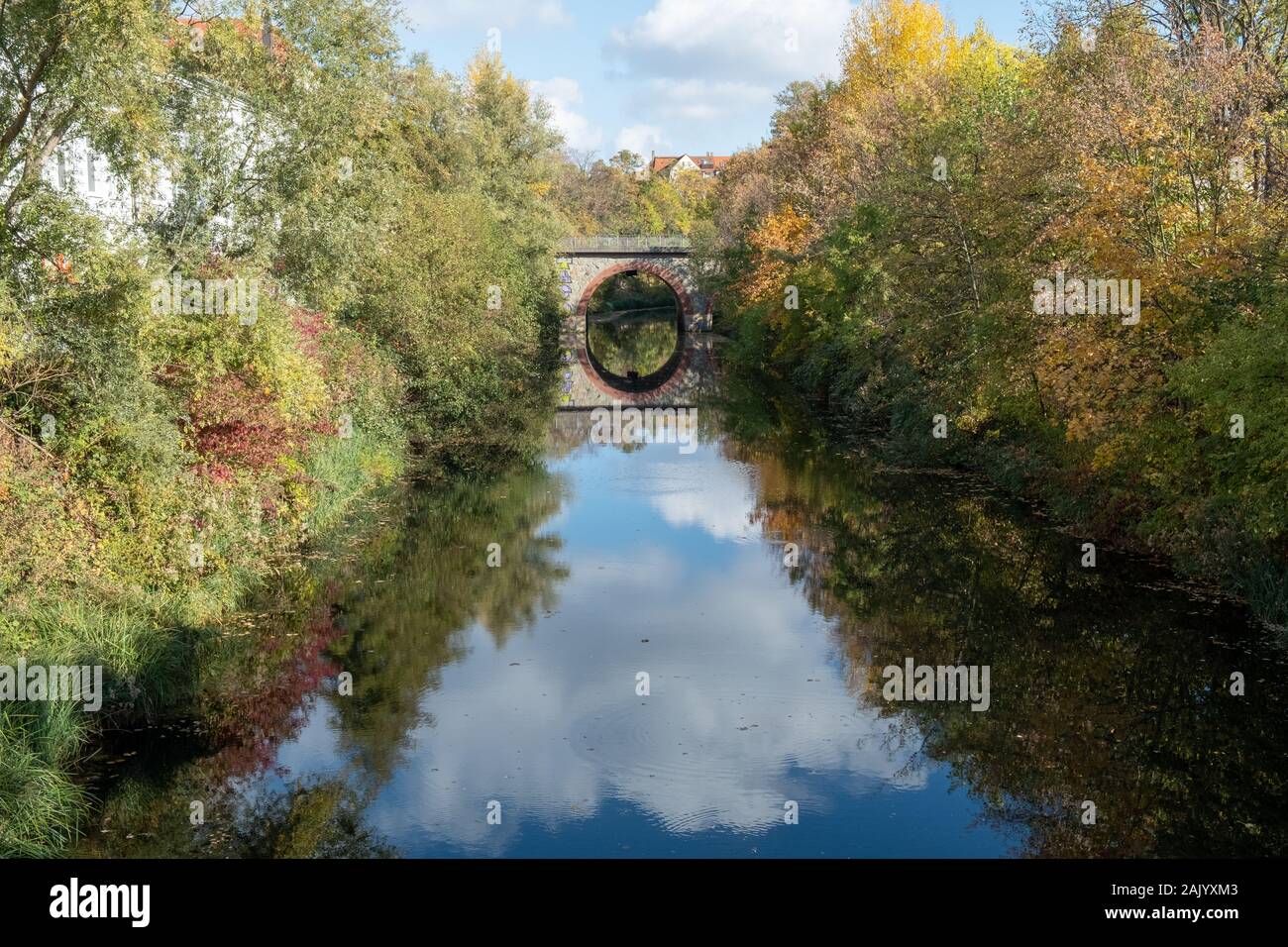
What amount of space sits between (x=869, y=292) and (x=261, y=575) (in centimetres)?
1790

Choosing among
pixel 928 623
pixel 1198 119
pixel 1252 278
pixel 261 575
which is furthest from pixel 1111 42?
pixel 261 575

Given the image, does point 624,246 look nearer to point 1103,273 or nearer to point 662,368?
point 662,368

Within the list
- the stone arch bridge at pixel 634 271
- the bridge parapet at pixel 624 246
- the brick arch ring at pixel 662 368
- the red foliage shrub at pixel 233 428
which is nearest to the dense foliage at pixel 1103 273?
the red foliage shrub at pixel 233 428

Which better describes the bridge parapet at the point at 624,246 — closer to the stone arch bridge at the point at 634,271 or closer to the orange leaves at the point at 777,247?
the stone arch bridge at the point at 634,271

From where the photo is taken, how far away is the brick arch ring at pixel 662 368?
45.0 m

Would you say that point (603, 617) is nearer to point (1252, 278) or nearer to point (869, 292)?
point (1252, 278)

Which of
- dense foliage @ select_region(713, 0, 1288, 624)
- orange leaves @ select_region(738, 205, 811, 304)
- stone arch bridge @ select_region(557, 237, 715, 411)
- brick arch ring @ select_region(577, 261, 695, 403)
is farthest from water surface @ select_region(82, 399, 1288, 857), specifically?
stone arch bridge @ select_region(557, 237, 715, 411)

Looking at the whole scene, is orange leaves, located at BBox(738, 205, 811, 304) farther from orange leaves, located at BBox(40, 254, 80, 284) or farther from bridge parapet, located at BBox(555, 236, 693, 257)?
orange leaves, located at BBox(40, 254, 80, 284)

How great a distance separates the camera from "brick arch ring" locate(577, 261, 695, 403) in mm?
45031

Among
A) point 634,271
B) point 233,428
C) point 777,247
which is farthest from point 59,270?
point 634,271

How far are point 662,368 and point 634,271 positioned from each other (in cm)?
1228

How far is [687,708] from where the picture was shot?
40.5ft

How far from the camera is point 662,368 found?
5372cm

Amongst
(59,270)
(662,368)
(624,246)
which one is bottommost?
(59,270)
